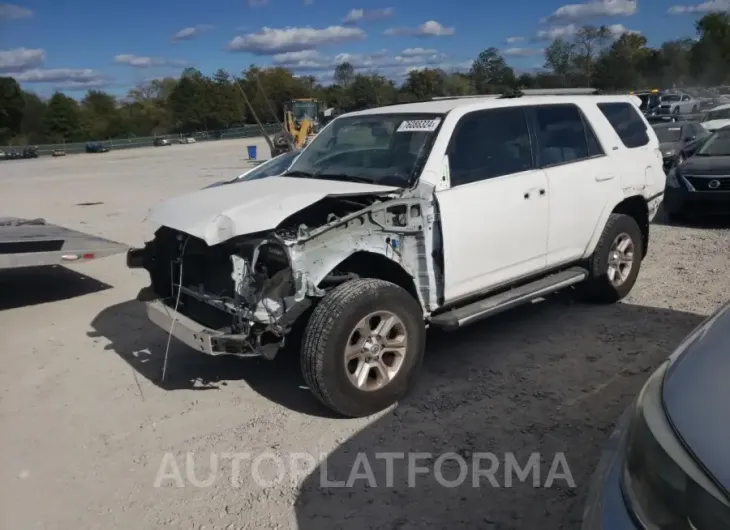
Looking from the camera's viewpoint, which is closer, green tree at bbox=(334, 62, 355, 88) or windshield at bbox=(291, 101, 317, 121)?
windshield at bbox=(291, 101, 317, 121)

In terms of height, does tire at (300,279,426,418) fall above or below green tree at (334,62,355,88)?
below

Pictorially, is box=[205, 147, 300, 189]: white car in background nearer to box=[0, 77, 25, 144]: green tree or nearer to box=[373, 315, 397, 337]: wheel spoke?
box=[373, 315, 397, 337]: wheel spoke

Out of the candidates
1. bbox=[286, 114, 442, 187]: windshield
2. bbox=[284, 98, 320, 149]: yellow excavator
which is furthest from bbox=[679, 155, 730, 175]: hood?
bbox=[284, 98, 320, 149]: yellow excavator

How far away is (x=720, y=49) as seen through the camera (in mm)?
68188

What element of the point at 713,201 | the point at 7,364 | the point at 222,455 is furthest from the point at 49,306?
the point at 713,201

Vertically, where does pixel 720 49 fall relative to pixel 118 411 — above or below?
above

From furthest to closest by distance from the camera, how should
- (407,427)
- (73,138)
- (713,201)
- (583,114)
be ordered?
(73,138)
(713,201)
(583,114)
(407,427)

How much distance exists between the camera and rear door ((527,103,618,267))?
540 centimetres

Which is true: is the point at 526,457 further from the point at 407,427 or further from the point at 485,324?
the point at 485,324

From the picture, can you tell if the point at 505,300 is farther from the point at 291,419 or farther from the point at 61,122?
the point at 61,122

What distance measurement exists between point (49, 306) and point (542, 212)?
5.35m

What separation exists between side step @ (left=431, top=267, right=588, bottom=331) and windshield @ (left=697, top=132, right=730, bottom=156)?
6601 millimetres

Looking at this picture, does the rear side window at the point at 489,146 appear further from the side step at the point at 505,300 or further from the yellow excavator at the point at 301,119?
the yellow excavator at the point at 301,119

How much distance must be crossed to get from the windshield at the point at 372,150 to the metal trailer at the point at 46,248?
2733 mm
